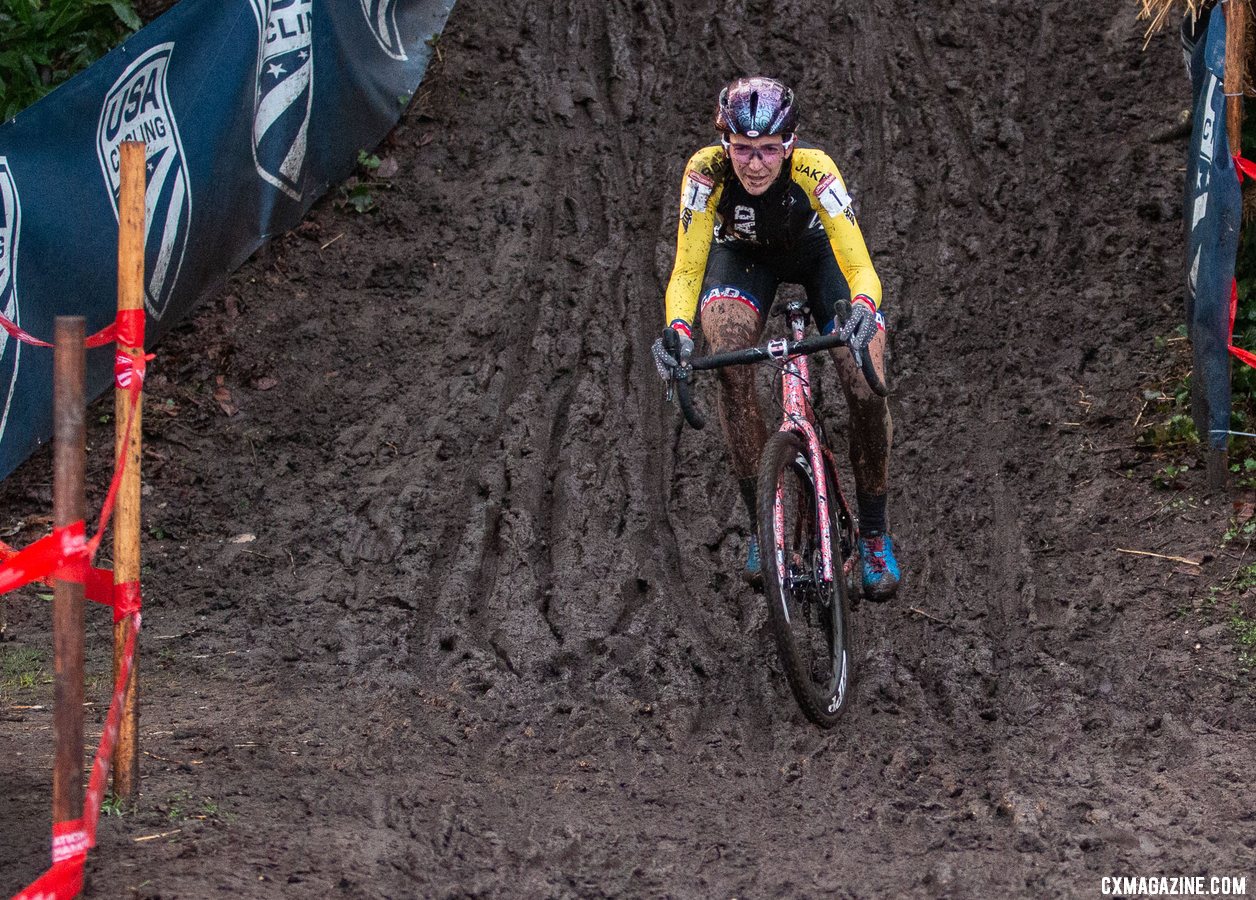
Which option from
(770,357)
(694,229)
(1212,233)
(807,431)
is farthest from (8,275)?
(1212,233)

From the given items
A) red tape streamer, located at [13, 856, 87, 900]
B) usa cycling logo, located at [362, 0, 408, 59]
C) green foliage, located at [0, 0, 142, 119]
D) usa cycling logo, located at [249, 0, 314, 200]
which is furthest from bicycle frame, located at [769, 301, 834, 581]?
green foliage, located at [0, 0, 142, 119]

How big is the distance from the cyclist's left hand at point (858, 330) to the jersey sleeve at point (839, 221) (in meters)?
0.37

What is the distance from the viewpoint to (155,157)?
7.18 meters

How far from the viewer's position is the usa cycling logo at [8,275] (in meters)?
6.15

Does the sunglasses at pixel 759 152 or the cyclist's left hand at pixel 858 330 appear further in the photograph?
the sunglasses at pixel 759 152

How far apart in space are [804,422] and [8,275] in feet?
13.8

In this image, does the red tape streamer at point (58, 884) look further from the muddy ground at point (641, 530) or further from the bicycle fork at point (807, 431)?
the bicycle fork at point (807, 431)

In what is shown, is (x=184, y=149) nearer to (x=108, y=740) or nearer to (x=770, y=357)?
(x=770, y=357)

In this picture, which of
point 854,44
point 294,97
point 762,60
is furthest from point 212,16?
point 854,44

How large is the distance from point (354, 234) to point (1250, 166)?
5.88 m

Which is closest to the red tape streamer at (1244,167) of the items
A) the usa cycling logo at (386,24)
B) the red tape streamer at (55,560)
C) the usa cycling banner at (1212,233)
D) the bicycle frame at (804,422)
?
the usa cycling banner at (1212,233)

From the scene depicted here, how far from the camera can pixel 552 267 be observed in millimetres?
8562

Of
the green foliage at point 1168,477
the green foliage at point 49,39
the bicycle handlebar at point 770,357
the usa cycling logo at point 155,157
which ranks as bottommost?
the green foliage at point 1168,477

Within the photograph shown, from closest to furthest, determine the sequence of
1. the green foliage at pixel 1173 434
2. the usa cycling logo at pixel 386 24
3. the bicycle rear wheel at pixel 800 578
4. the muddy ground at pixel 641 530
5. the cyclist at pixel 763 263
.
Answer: the muddy ground at pixel 641 530
the bicycle rear wheel at pixel 800 578
the cyclist at pixel 763 263
the green foliage at pixel 1173 434
the usa cycling logo at pixel 386 24
